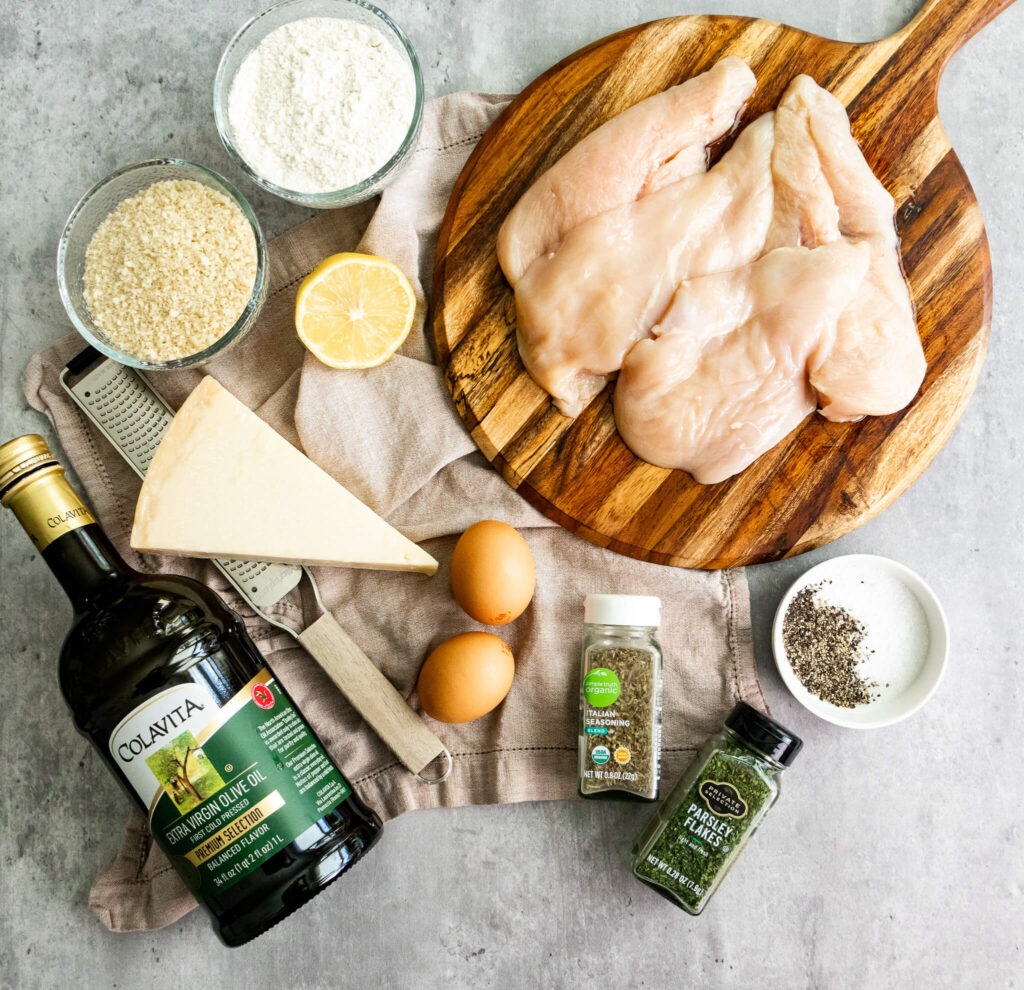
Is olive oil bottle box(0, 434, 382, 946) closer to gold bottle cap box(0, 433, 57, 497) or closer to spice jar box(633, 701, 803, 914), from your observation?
gold bottle cap box(0, 433, 57, 497)

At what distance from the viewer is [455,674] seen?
1567mm

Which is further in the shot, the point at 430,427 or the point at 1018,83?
the point at 1018,83

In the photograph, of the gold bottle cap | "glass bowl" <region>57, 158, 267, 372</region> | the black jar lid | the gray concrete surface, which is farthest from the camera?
the gray concrete surface

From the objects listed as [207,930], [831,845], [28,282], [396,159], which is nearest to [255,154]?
[396,159]

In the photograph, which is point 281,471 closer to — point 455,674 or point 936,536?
point 455,674

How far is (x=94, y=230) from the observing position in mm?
1733

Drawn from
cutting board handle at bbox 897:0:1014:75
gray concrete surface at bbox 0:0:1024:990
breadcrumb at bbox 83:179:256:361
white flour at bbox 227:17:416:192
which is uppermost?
white flour at bbox 227:17:416:192

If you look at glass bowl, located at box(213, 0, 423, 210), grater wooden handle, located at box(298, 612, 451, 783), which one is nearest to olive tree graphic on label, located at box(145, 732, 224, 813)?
grater wooden handle, located at box(298, 612, 451, 783)

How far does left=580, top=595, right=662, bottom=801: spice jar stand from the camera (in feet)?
5.22

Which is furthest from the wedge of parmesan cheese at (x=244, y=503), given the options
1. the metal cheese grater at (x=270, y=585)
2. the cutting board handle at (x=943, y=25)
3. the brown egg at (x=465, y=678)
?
the cutting board handle at (x=943, y=25)

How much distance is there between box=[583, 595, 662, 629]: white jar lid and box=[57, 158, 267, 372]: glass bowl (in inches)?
35.5

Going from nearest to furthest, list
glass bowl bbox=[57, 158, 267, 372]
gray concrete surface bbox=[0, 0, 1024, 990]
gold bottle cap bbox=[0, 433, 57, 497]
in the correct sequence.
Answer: gold bottle cap bbox=[0, 433, 57, 497]
glass bowl bbox=[57, 158, 267, 372]
gray concrete surface bbox=[0, 0, 1024, 990]

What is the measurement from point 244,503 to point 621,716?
85 centimetres

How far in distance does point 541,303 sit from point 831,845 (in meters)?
1.29
